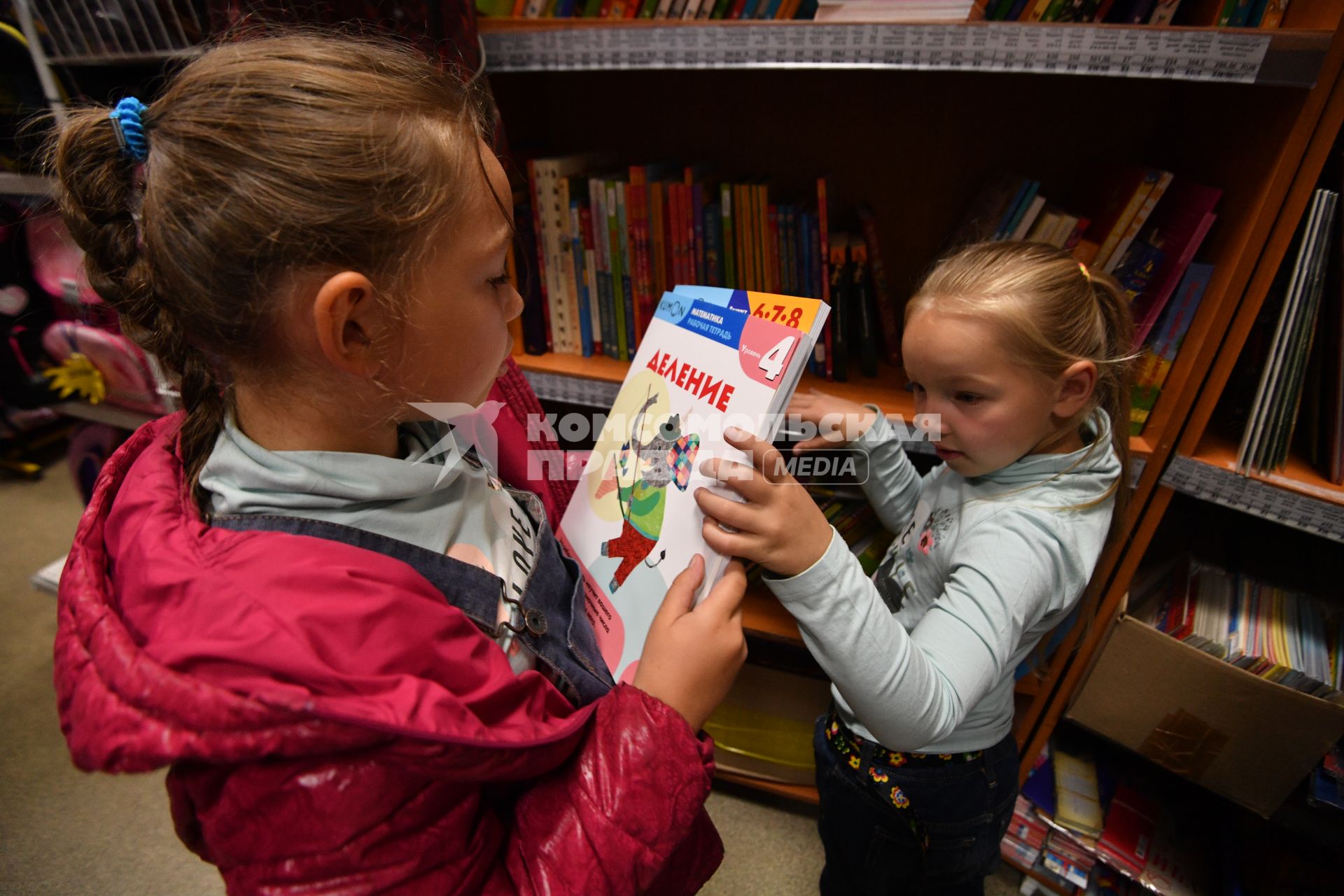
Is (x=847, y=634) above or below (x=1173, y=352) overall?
below

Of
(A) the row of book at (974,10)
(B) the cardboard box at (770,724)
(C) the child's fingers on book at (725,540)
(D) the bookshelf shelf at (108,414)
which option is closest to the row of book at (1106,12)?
(A) the row of book at (974,10)

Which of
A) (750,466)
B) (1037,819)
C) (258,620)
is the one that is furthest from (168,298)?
(1037,819)

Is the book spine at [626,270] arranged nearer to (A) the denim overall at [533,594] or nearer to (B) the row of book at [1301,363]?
(A) the denim overall at [533,594]

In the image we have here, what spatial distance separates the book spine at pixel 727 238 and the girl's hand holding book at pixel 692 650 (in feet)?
1.91

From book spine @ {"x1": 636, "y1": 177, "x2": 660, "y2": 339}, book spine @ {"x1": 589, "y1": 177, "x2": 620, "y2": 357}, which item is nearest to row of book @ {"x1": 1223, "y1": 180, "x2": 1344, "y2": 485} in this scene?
book spine @ {"x1": 636, "y1": 177, "x2": 660, "y2": 339}

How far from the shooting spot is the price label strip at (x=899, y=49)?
0.70 m

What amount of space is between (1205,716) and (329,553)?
119cm

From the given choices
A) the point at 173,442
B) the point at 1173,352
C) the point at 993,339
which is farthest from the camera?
the point at 1173,352

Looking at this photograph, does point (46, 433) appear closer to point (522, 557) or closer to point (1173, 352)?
point (522, 557)

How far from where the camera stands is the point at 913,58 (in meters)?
0.78

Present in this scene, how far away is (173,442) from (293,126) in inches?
13.7

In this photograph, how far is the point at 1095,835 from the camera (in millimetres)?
1146

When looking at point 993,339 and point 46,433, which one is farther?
point 46,433

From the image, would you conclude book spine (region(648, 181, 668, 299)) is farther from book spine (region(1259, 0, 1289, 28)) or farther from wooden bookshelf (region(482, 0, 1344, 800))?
book spine (region(1259, 0, 1289, 28))
